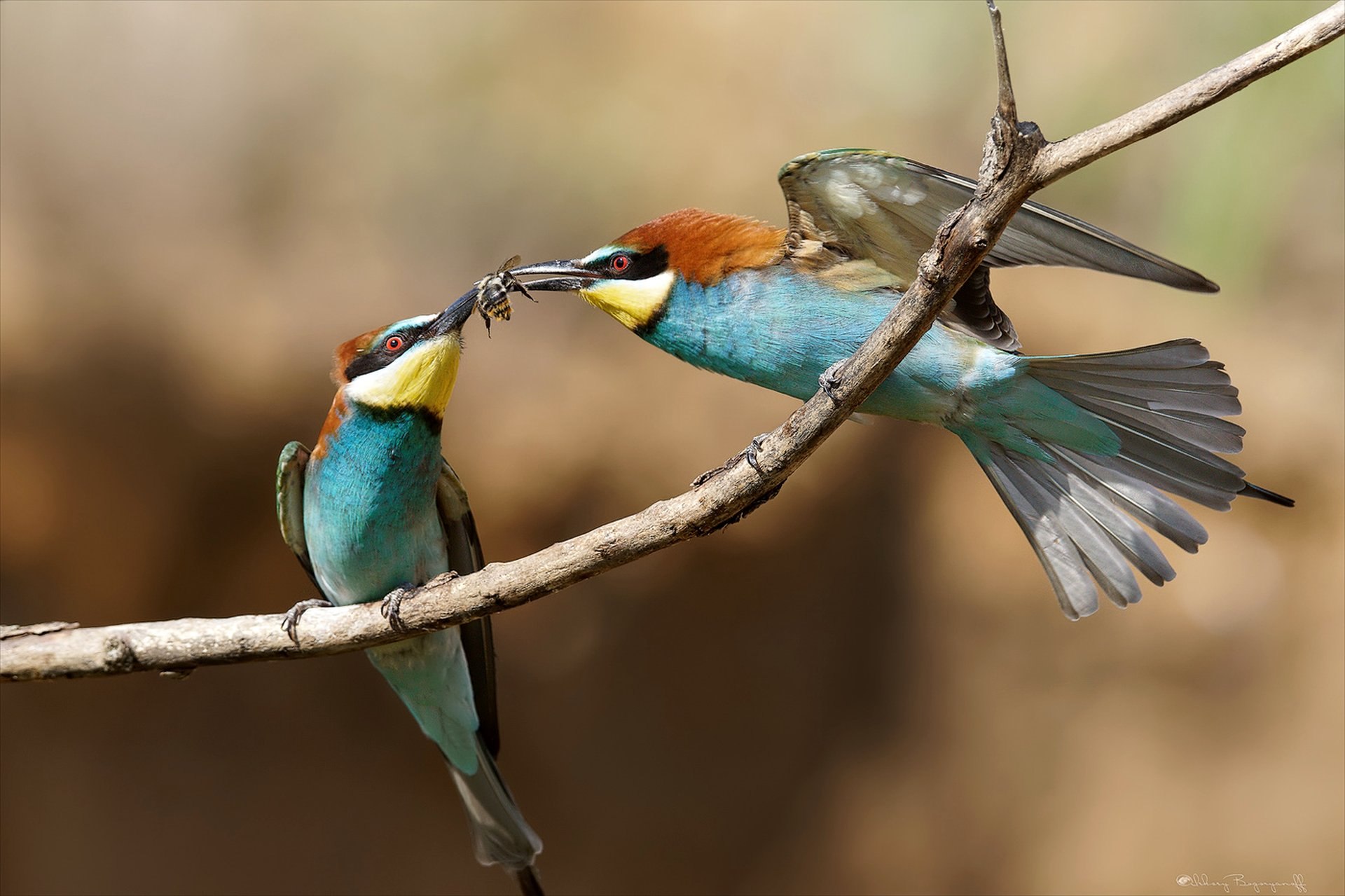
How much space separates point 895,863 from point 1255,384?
1.57 m

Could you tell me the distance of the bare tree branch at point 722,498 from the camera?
1093 millimetres

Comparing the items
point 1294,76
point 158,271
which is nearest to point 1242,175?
point 1294,76

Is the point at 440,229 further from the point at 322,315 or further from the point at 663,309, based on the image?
the point at 663,309

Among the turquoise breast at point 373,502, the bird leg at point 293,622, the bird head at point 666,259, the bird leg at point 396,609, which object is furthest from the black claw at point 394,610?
the bird head at point 666,259

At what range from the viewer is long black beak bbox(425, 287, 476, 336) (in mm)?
1877

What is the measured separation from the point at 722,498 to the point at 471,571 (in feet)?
3.13

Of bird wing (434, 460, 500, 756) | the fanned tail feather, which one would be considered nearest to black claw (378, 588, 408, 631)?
bird wing (434, 460, 500, 756)

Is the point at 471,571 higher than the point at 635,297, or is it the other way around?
the point at 635,297

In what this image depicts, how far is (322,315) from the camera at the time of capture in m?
2.63

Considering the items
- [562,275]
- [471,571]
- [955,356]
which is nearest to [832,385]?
[955,356]

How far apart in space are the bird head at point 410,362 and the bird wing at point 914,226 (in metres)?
0.62

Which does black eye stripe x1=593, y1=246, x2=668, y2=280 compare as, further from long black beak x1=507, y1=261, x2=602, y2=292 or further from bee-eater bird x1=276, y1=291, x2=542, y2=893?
bee-eater bird x1=276, y1=291, x2=542, y2=893

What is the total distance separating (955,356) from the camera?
64.7 inches

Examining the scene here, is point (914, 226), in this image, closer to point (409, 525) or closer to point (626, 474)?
point (409, 525)
